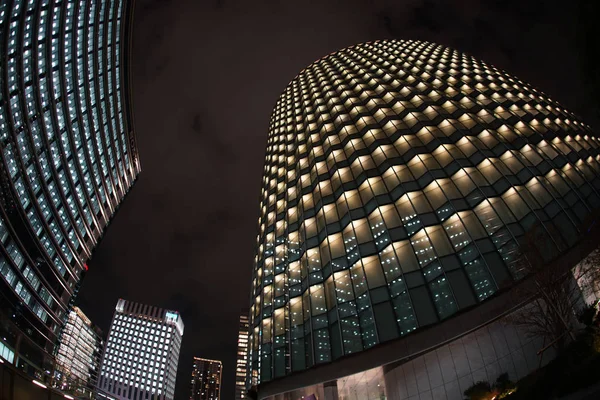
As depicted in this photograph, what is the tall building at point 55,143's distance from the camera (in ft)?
207

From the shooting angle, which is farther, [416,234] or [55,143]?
Answer: [55,143]

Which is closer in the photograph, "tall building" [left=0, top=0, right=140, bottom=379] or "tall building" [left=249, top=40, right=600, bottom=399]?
"tall building" [left=249, top=40, right=600, bottom=399]

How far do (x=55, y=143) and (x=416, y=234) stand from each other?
74.8 m

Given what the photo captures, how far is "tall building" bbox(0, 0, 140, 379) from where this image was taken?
207 feet

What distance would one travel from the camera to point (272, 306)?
4050 cm

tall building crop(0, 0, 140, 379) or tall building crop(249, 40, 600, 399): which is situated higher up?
tall building crop(0, 0, 140, 379)

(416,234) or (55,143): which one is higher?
(55,143)

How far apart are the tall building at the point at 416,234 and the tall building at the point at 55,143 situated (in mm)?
47364

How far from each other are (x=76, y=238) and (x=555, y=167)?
9352 centimetres

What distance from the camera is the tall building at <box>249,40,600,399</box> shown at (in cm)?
2639

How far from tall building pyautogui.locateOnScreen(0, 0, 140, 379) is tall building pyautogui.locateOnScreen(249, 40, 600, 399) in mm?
47364

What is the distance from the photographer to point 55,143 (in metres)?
76.4

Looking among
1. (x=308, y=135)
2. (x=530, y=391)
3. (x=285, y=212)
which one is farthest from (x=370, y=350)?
(x=308, y=135)

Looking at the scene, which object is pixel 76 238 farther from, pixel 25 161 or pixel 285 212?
pixel 285 212
